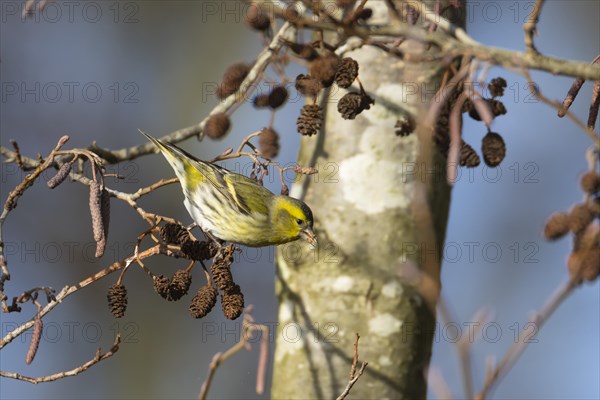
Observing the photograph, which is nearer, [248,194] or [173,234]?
[173,234]

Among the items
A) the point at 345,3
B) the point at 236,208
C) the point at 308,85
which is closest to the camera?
the point at 345,3

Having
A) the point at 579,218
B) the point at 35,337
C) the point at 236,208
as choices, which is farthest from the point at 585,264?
the point at 236,208

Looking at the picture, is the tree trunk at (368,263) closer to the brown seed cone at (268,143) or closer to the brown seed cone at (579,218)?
the brown seed cone at (268,143)

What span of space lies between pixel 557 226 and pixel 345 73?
942 mm

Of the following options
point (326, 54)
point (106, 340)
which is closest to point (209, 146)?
point (106, 340)

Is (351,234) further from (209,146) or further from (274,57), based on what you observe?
(209,146)

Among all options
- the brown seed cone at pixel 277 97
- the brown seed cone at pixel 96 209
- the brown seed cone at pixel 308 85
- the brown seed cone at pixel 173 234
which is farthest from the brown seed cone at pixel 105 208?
the brown seed cone at pixel 277 97

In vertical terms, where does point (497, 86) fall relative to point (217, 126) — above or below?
above

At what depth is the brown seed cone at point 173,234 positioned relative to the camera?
2113mm

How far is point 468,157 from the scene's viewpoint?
207cm

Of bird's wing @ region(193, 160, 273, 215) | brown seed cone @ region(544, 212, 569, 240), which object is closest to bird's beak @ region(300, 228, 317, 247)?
bird's wing @ region(193, 160, 273, 215)

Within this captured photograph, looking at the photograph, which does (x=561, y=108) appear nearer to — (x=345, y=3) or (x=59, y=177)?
(x=345, y=3)

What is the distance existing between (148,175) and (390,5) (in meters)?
6.98

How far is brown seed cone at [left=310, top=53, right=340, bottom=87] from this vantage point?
80.6 inches
